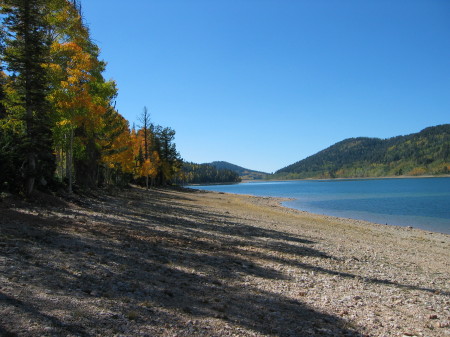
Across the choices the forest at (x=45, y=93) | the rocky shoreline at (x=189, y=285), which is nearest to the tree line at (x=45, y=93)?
the forest at (x=45, y=93)

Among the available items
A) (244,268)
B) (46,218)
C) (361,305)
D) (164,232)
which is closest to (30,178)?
(46,218)

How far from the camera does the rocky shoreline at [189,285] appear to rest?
6.02 metres

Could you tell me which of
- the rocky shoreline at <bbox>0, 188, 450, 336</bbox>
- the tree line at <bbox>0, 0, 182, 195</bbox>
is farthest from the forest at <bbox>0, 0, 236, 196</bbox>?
the rocky shoreline at <bbox>0, 188, 450, 336</bbox>

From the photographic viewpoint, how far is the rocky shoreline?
602cm

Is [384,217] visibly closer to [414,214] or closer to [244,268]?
[414,214]

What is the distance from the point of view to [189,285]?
8695 mm

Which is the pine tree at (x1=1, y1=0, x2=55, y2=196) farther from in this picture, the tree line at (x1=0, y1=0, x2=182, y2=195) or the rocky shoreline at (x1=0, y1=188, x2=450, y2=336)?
the rocky shoreline at (x1=0, y1=188, x2=450, y2=336)

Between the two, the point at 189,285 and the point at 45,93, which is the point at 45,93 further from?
the point at 189,285

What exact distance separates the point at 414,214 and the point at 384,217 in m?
6.05

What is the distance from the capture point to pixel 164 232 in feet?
52.4

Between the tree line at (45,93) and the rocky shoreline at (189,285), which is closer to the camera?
the rocky shoreline at (189,285)

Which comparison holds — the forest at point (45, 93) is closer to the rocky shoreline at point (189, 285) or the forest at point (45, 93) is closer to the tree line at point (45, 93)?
the tree line at point (45, 93)

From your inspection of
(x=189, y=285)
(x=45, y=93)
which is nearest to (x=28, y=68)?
(x=45, y=93)

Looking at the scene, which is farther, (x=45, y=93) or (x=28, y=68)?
(x=45, y=93)
